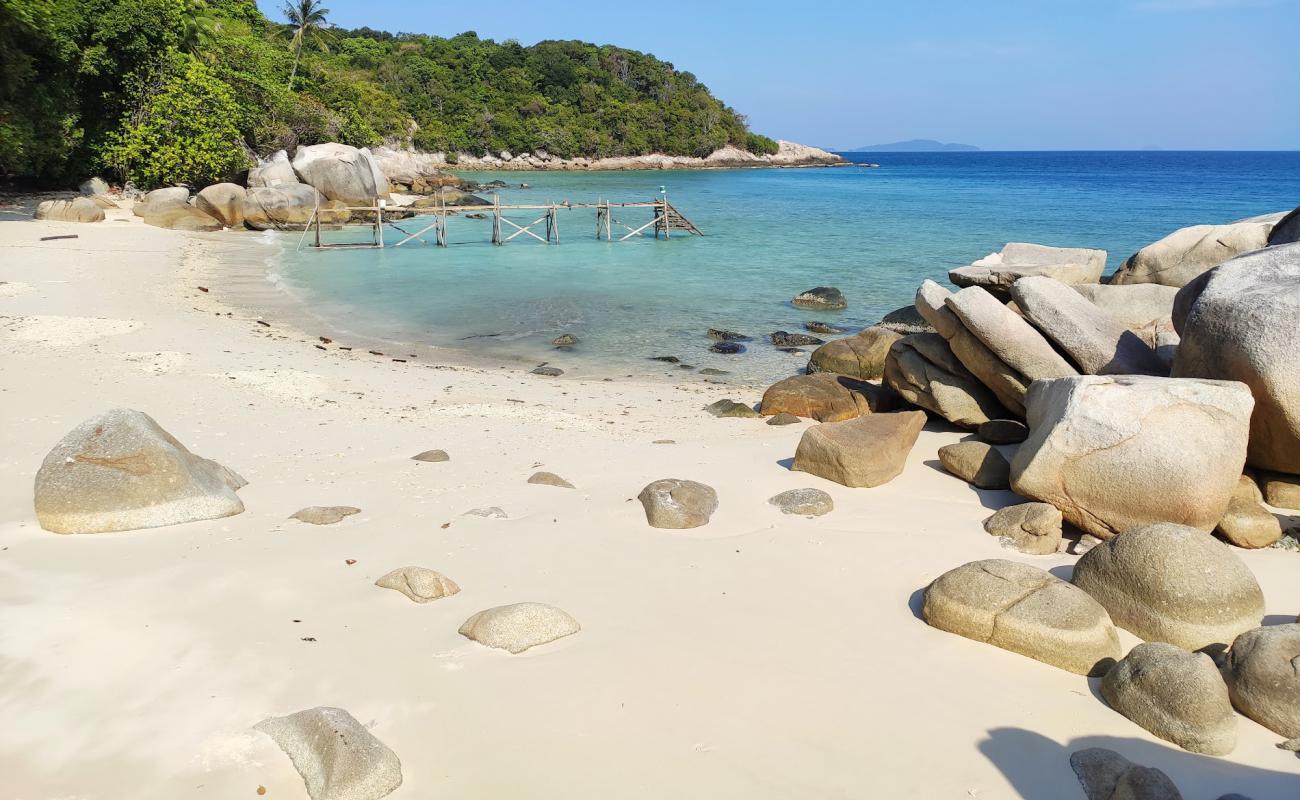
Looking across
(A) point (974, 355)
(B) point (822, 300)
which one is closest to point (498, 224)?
(B) point (822, 300)

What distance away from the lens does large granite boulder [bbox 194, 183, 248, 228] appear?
2975cm

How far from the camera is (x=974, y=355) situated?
878cm

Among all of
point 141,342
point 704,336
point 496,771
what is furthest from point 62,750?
point 704,336

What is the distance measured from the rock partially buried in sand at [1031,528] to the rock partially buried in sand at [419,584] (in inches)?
155

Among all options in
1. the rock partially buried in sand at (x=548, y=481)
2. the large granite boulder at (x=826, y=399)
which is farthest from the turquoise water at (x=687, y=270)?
the rock partially buried in sand at (x=548, y=481)

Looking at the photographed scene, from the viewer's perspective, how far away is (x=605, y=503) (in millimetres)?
6848

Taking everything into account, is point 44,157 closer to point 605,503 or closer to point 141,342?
point 141,342

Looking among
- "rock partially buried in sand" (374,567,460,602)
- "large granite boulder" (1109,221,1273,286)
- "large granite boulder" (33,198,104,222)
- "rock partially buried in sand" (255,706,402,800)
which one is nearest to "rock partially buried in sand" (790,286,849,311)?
"large granite boulder" (1109,221,1273,286)

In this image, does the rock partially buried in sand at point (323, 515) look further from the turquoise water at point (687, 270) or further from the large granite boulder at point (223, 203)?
the large granite boulder at point (223, 203)

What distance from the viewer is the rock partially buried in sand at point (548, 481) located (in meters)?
7.35

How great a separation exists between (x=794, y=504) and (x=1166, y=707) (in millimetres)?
3156

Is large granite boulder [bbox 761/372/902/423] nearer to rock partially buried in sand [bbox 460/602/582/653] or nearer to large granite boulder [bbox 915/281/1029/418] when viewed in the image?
large granite boulder [bbox 915/281/1029/418]

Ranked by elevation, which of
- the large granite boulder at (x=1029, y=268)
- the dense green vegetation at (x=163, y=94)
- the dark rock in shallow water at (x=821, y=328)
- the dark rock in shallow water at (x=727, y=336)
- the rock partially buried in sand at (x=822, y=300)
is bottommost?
the dark rock in shallow water at (x=727, y=336)

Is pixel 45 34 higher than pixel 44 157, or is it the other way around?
pixel 45 34
